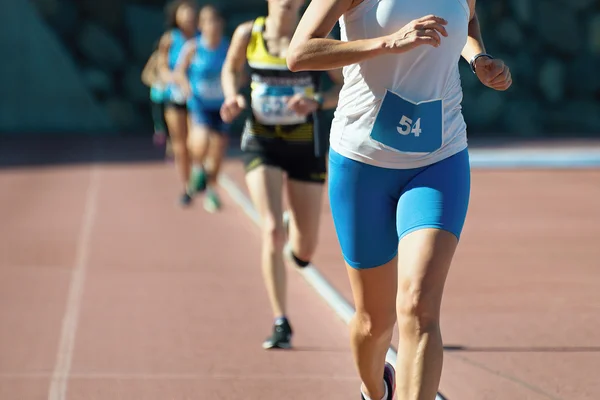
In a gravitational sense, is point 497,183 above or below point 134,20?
above

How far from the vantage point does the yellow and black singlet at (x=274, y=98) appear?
22.2 feet

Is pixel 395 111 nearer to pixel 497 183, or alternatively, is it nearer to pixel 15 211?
pixel 15 211

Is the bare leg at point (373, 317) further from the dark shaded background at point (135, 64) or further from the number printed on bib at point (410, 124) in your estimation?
the dark shaded background at point (135, 64)

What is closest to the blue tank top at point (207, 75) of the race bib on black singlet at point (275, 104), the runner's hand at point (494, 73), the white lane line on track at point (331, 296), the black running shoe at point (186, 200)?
the black running shoe at point (186, 200)

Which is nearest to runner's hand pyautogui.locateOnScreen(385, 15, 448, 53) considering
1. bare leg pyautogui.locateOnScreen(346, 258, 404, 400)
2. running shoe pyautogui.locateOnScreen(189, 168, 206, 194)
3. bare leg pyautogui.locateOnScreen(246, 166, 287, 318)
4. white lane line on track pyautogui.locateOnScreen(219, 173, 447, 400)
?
bare leg pyautogui.locateOnScreen(346, 258, 404, 400)

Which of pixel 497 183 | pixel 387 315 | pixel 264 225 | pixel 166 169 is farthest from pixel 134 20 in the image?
pixel 387 315

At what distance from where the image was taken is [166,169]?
1809cm

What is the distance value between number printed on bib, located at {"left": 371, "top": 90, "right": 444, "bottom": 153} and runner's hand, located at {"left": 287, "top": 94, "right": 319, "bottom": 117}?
2108 mm

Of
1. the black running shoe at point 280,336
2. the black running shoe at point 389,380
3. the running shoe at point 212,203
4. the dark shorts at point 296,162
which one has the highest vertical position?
the black running shoe at point 389,380

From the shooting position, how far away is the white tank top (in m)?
4.26

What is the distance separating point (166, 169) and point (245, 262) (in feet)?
28.1

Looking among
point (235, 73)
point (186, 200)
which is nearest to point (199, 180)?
point (186, 200)

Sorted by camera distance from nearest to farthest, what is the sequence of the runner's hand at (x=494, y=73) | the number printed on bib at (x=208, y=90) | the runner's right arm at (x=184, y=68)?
1. the runner's hand at (x=494, y=73)
2. the number printed on bib at (x=208, y=90)
3. the runner's right arm at (x=184, y=68)

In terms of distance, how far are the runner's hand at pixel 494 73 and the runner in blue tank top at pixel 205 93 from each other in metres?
8.19
